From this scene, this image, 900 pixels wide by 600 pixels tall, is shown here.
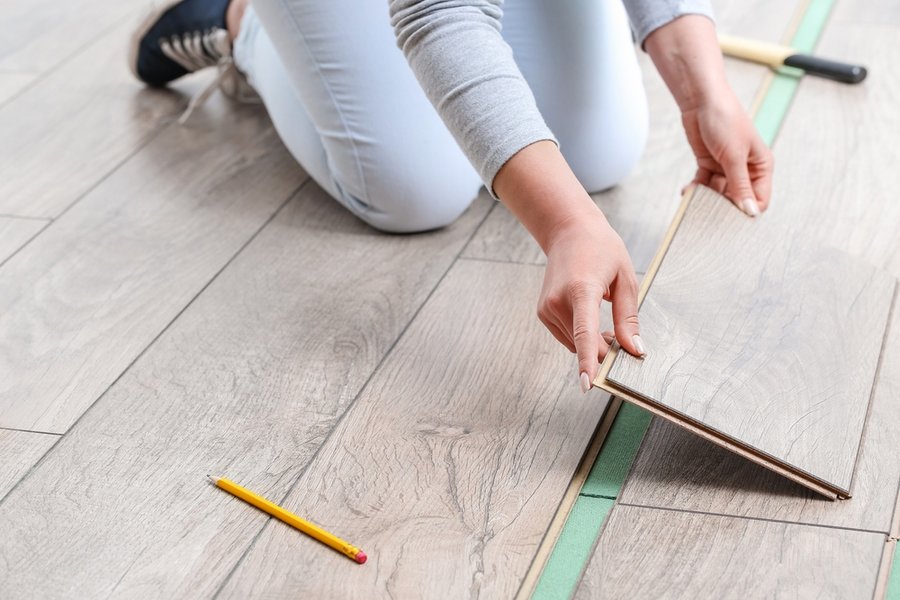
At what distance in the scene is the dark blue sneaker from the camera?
1.81m

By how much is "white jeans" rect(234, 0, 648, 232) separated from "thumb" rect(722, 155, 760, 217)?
0.93 feet

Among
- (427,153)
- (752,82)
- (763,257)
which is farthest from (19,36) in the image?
(763,257)

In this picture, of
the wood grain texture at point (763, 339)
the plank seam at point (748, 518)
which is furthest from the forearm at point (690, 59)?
the plank seam at point (748, 518)

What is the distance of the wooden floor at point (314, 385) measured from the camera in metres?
0.96

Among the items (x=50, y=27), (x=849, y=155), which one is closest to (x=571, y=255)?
(x=849, y=155)

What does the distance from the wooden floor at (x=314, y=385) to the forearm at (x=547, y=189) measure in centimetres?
23

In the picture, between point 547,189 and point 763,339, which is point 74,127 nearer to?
point 547,189

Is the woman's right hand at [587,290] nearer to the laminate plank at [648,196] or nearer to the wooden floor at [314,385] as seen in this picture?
the wooden floor at [314,385]

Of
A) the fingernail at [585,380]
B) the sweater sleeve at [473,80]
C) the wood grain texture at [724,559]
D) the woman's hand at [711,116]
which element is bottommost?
the wood grain texture at [724,559]

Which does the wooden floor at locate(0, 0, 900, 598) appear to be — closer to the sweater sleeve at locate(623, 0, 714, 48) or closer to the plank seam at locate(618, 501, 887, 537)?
the plank seam at locate(618, 501, 887, 537)

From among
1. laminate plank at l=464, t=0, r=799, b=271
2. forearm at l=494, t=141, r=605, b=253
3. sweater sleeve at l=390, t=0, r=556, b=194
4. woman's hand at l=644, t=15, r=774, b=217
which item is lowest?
laminate plank at l=464, t=0, r=799, b=271

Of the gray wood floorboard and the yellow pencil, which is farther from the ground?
the yellow pencil

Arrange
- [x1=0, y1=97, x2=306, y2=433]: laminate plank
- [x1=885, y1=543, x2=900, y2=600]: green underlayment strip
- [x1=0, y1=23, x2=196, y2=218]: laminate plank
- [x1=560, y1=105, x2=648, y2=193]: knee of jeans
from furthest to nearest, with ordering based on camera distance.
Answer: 1. [x1=0, y1=23, x2=196, y2=218]: laminate plank
2. [x1=560, y1=105, x2=648, y2=193]: knee of jeans
3. [x1=0, y1=97, x2=306, y2=433]: laminate plank
4. [x1=885, y1=543, x2=900, y2=600]: green underlayment strip

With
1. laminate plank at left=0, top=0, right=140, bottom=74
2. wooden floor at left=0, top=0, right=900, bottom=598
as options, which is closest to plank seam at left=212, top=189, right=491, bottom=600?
wooden floor at left=0, top=0, right=900, bottom=598
